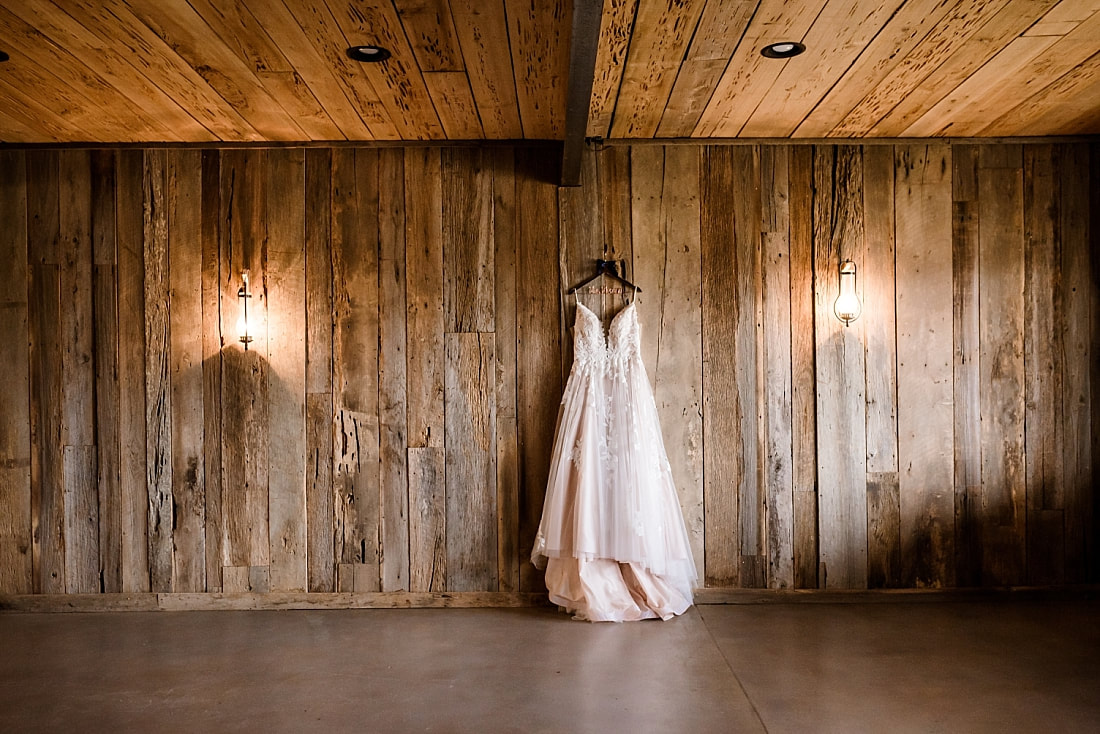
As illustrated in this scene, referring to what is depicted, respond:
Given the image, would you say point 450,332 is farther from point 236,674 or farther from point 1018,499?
point 1018,499

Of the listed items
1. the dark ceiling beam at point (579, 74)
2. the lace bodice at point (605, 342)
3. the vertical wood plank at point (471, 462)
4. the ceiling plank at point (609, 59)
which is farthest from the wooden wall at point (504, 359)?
the dark ceiling beam at point (579, 74)

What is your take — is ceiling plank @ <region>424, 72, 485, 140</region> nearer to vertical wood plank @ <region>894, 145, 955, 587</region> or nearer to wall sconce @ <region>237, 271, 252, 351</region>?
wall sconce @ <region>237, 271, 252, 351</region>

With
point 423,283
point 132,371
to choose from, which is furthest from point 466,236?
point 132,371

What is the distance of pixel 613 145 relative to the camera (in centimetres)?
395

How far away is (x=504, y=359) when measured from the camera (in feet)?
12.9

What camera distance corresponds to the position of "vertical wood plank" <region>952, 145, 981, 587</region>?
392 centimetres

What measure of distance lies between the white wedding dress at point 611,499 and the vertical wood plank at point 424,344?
62cm

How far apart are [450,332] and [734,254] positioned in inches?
61.8

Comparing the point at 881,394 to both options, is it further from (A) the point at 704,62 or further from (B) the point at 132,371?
(B) the point at 132,371

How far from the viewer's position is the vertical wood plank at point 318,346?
155 inches

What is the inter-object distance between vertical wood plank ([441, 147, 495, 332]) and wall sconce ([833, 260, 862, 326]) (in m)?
1.84

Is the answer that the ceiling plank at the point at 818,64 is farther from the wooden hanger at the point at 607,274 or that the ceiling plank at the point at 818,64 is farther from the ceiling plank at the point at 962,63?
the wooden hanger at the point at 607,274

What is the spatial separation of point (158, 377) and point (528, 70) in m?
2.54

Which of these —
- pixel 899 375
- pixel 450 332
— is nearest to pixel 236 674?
pixel 450 332
